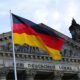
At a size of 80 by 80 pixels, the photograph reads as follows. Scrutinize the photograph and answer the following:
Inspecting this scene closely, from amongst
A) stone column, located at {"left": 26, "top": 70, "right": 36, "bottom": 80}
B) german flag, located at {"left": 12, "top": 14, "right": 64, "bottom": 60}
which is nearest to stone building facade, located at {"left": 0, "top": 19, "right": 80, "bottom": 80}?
stone column, located at {"left": 26, "top": 70, "right": 36, "bottom": 80}

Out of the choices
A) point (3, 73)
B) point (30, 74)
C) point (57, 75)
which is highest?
point (3, 73)

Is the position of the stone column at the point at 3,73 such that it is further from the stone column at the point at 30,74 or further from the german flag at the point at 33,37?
the german flag at the point at 33,37

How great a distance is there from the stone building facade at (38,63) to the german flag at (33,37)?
9710 millimetres

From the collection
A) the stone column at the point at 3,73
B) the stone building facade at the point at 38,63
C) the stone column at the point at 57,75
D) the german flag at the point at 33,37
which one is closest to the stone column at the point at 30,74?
the stone building facade at the point at 38,63

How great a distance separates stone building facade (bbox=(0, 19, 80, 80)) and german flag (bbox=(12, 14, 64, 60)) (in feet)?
31.9

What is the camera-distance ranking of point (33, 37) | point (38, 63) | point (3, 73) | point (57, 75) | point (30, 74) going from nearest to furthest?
point (33, 37) < point (3, 73) < point (30, 74) < point (38, 63) < point (57, 75)

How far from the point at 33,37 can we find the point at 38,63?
13330 millimetres

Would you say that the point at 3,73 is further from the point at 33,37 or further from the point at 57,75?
the point at 33,37

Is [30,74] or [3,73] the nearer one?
[3,73]

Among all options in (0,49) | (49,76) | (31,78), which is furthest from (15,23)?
(49,76)

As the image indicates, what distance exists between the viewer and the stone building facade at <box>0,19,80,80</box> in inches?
1657

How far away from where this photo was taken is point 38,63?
148ft

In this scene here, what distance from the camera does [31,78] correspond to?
43.7m

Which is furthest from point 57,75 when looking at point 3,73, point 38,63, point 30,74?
point 3,73
